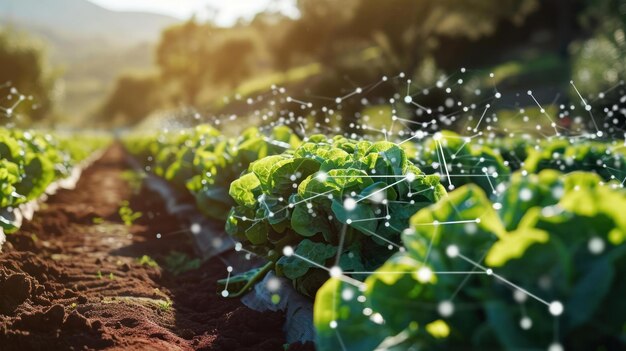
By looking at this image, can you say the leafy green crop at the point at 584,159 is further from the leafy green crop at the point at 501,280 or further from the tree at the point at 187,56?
the tree at the point at 187,56

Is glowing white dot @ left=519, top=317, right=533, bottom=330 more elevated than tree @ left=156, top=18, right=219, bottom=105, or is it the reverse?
glowing white dot @ left=519, top=317, right=533, bottom=330

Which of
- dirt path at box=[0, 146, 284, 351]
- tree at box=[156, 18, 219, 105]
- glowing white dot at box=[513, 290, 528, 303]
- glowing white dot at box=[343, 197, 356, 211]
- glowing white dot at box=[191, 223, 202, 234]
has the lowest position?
Answer: tree at box=[156, 18, 219, 105]

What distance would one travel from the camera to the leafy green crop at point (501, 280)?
2113 mm

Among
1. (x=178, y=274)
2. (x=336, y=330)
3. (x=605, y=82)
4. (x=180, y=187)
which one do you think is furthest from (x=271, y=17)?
(x=336, y=330)

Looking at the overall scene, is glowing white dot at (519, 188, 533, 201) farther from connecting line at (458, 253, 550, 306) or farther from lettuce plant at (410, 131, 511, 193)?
lettuce plant at (410, 131, 511, 193)

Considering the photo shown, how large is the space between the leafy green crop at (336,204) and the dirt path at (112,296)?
0.53 meters

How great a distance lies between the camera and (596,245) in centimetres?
210

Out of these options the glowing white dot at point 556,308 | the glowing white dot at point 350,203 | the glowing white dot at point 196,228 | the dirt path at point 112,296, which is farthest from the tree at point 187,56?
the glowing white dot at point 556,308

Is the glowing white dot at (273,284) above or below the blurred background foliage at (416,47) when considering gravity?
above

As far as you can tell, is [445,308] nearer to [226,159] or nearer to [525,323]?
[525,323]

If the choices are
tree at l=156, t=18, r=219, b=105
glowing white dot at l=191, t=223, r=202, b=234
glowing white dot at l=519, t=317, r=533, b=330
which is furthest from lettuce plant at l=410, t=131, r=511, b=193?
tree at l=156, t=18, r=219, b=105

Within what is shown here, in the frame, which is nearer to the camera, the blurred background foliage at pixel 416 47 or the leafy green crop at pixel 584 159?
the leafy green crop at pixel 584 159

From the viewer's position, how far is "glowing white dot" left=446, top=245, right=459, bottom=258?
238cm

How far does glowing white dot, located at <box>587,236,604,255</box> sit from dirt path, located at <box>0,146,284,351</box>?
7.45ft
